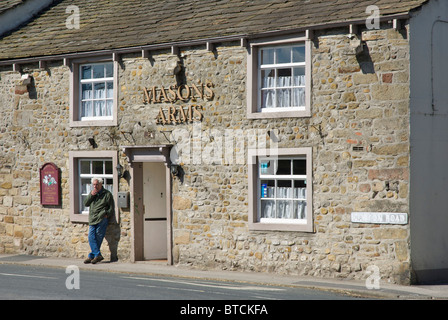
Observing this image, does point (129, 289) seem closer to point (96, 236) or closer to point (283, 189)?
point (283, 189)

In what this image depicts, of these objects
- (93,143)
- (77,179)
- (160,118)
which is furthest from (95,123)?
(160,118)

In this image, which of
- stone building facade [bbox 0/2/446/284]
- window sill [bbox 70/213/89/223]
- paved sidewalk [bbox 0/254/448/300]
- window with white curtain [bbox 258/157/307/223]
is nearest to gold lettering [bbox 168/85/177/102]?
stone building facade [bbox 0/2/446/284]

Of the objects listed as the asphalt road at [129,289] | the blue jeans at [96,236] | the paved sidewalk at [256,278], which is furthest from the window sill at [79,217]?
the asphalt road at [129,289]

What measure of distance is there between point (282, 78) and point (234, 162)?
6.88ft

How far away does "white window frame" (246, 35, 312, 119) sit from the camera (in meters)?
15.9

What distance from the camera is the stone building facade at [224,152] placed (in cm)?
1504

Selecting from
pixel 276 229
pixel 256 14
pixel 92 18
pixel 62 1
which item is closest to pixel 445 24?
pixel 256 14

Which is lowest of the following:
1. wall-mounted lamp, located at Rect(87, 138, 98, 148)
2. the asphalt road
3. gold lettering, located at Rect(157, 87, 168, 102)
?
the asphalt road

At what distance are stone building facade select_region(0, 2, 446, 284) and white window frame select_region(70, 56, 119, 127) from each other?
5 centimetres

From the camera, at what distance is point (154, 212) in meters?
19.0

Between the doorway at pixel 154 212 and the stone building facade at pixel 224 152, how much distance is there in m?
0.06

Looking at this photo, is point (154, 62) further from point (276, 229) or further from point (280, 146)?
point (276, 229)

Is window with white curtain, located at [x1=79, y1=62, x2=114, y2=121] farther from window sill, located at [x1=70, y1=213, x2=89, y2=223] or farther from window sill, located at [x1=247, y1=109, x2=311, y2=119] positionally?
window sill, located at [x1=247, y1=109, x2=311, y2=119]

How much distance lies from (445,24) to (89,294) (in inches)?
354
